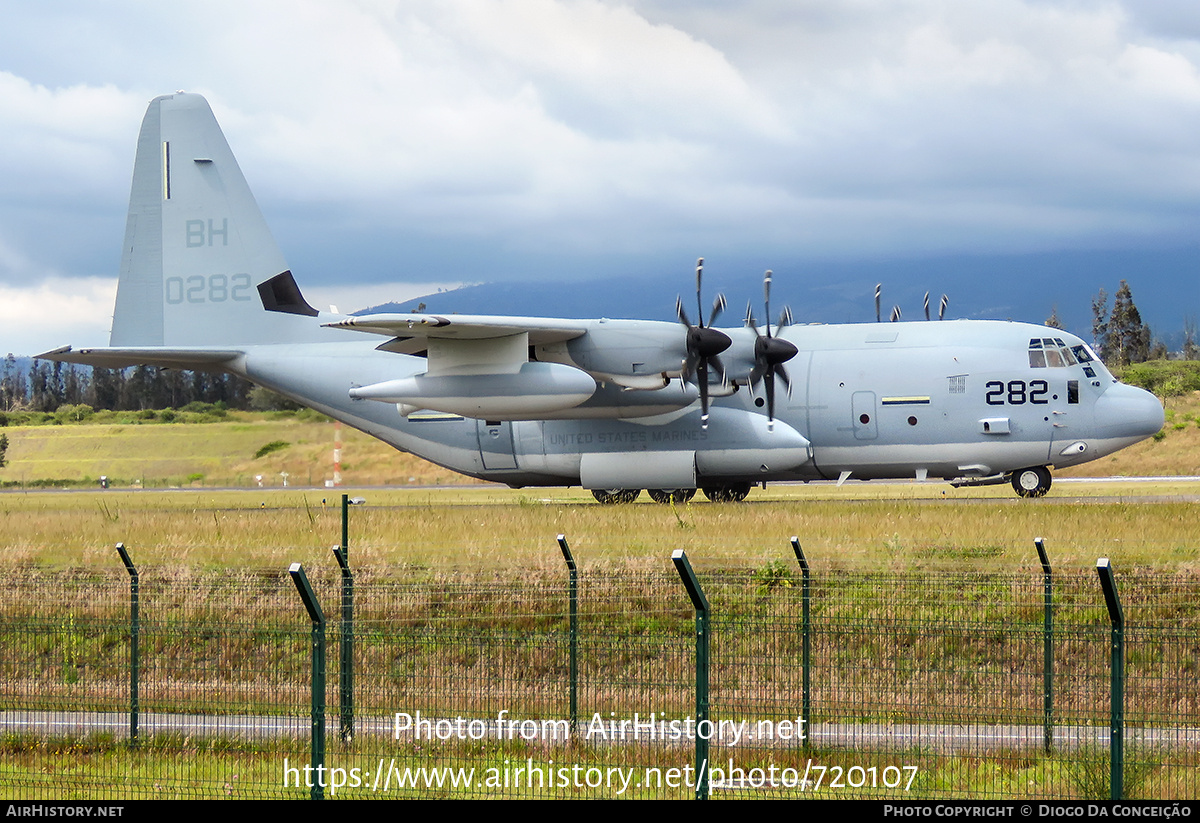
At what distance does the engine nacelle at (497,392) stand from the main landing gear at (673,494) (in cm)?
411

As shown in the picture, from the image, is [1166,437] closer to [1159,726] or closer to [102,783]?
[1159,726]

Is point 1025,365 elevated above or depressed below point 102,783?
above

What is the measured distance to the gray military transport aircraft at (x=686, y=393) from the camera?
27922 mm

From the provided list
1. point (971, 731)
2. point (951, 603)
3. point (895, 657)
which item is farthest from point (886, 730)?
point (951, 603)

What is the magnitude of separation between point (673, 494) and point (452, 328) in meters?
7.58

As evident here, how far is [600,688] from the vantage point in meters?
14.3

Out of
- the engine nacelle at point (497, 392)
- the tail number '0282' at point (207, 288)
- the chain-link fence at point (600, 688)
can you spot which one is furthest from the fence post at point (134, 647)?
the tail number '0282' at point (207, 288)

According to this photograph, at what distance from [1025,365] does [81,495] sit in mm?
27976

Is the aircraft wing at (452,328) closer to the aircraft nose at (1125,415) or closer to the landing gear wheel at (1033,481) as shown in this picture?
the landing gear wheel at (1033,481)

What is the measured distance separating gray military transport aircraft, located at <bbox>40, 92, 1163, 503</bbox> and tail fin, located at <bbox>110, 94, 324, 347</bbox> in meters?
0.45

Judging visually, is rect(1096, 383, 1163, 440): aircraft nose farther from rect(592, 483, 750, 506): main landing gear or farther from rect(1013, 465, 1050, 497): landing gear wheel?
rect(592, 483, 750, 506): main landing gear

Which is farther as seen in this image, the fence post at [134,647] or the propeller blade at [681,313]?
the propeller blade at [681,313]

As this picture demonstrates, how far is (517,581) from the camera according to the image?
16.6 meters

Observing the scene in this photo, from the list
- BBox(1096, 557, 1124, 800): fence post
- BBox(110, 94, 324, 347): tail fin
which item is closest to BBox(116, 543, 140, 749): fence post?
BBox(1096, 557, 1124, 800): fence post
